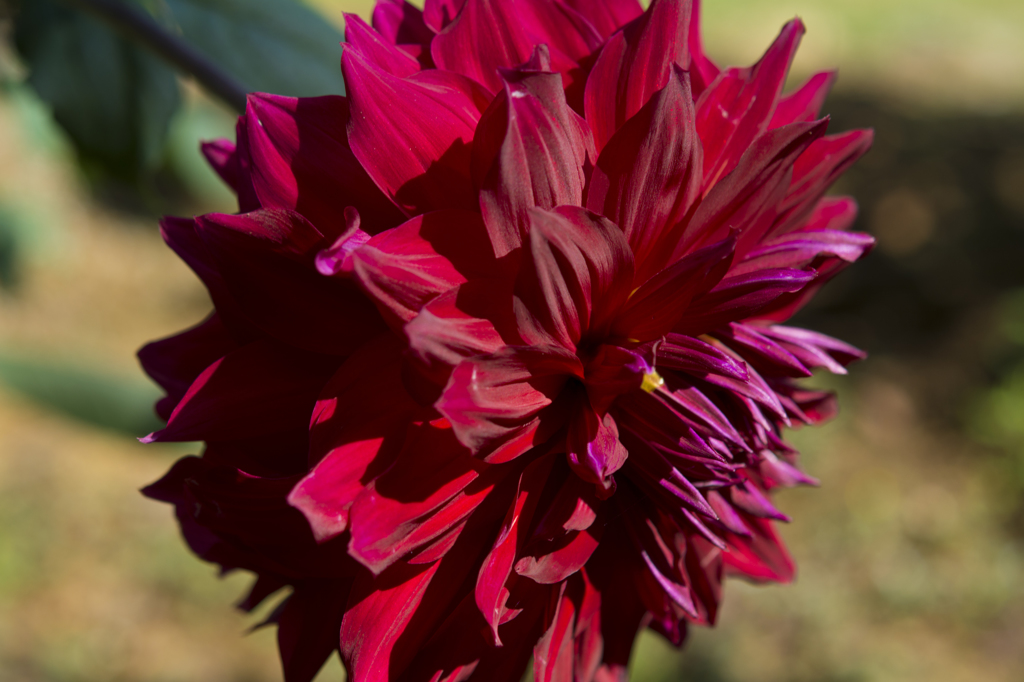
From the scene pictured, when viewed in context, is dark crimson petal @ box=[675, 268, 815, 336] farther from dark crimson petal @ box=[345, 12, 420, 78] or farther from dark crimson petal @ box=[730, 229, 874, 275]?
dark crimson petal @ box=[345, 12, 420, 78]

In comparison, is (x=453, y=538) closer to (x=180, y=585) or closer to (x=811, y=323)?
(x=180, y=585)

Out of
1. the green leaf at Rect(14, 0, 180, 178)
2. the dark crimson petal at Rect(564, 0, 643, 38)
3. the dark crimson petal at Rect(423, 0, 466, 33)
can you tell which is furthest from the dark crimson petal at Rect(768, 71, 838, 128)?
the green leaf at Rect(14, 0, 180, 178)

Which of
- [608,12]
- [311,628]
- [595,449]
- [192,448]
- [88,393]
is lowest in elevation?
[192,448]

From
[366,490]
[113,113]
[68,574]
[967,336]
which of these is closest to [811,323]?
[967,336]

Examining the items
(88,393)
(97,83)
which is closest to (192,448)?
(88,393)

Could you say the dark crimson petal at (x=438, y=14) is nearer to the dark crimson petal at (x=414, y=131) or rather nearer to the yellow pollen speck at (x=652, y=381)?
the dark crimson petal at (x=414, y=131)

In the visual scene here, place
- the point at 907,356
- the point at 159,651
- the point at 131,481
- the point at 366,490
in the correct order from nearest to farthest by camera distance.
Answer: the point at 366,490 → the point at 159,651 → the point at 131,481 → the point at 907,356

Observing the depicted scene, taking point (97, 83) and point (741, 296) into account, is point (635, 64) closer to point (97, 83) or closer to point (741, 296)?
point (741, 296)
